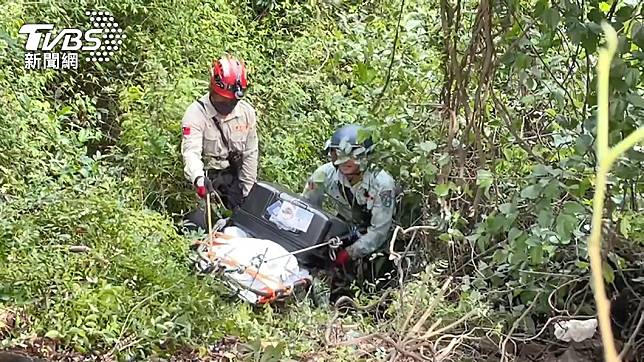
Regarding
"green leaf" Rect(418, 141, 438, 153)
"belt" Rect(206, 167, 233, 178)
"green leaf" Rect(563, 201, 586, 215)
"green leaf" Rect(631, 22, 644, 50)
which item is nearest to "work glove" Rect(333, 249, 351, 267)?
"belt" Rect(206, 167, 233, 178)

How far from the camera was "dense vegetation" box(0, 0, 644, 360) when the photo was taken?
8.48 feet

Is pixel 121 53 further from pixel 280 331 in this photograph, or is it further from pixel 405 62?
pixel 280 331

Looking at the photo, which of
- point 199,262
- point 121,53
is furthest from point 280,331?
point 121,53

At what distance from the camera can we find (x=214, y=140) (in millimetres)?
4918

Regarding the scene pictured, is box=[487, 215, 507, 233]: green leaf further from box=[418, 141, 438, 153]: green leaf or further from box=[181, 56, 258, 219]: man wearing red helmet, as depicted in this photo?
box=[181, 56, 258, 219]: man wearing red helmet

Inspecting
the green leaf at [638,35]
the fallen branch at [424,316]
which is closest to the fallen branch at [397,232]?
the fallen branch at [424,316]

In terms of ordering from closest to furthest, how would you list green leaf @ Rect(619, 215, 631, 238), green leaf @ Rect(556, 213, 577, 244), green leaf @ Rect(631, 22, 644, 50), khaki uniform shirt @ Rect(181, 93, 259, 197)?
green leaf @ Rect(631, 22, 644, 50), green leaf @ Rect(556, 213, 577, 244), green leaf @ Rect(619, 215, 631, 238), khaki uniform shirt @ Rect(181, 93, 259, 197)

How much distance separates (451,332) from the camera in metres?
3.18

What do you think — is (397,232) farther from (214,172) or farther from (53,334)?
(214,172)

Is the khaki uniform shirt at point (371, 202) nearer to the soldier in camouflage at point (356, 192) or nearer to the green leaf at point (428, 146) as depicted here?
the soldier in camouflage at point (356, 192)

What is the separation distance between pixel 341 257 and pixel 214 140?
111 cm

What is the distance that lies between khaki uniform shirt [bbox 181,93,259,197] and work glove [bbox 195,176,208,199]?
0.03 m

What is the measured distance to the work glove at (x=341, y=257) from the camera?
4512 millimetres

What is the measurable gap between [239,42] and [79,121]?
151cm
